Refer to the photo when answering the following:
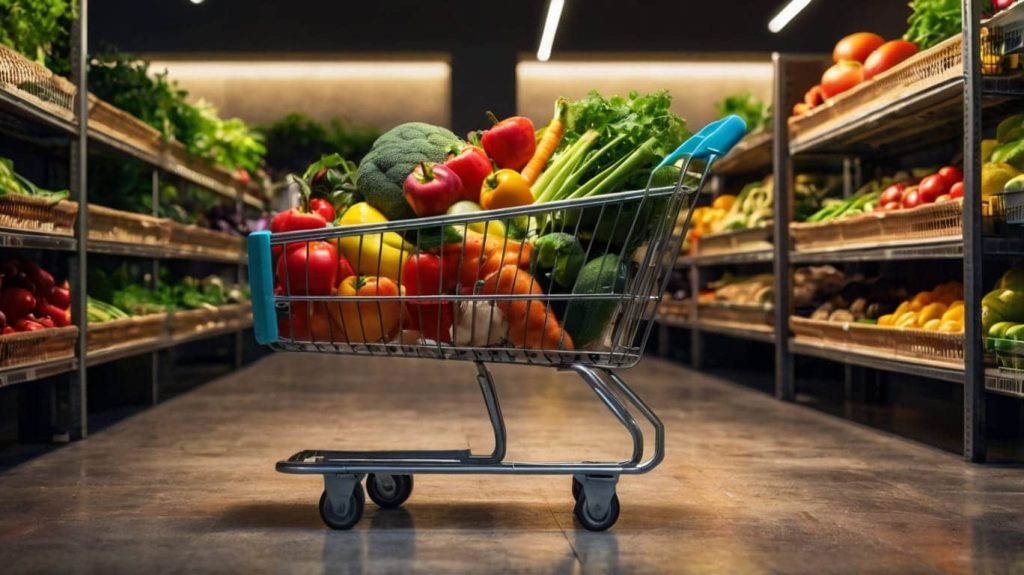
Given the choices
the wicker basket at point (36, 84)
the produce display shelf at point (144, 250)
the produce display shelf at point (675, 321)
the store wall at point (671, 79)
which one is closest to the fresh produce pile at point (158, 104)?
the produce display shelf at point (144, 250)

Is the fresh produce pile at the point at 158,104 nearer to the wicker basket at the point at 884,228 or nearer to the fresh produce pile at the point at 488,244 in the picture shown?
the fresh produce pile at the point at 488,244

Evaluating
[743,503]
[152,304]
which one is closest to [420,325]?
[743,503]

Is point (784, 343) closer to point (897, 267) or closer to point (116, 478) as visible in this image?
point (897, 267)

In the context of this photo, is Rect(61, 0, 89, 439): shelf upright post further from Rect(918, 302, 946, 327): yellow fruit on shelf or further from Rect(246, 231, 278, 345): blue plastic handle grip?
Rect(918, 302, 946, 327): yellow fruit on shelf

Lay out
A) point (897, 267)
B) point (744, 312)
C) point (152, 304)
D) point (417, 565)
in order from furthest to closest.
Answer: point (744, 312)
point (897, 267)
point (152, 304)
point (417, 565)

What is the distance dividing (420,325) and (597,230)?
1.71 ft

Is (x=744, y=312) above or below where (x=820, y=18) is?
A: below

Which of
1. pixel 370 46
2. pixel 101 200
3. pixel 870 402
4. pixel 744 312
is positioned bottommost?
pixel 870 402

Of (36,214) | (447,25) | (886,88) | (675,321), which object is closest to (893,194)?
(886,88)

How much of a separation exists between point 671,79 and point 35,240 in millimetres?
9070

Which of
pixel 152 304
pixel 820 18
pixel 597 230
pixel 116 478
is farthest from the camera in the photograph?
pixel 820 18

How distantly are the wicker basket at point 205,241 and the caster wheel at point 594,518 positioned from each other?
4.17 m

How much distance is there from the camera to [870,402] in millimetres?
6605

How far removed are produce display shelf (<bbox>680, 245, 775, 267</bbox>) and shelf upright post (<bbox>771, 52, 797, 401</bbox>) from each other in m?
0.22
